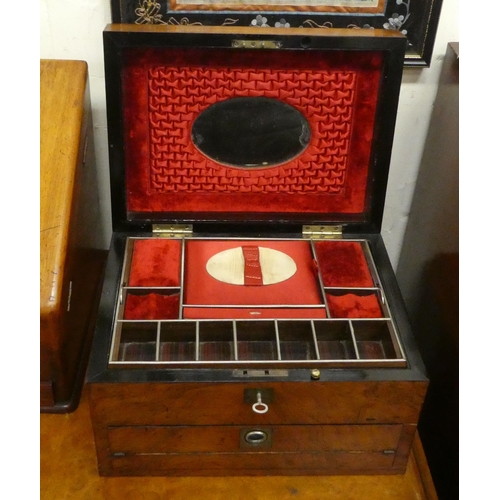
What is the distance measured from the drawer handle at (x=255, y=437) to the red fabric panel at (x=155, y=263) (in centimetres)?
34

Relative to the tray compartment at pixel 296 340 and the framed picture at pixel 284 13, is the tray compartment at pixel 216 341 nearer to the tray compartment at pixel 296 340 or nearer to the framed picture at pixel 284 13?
the tray compartment at pixel 296 340

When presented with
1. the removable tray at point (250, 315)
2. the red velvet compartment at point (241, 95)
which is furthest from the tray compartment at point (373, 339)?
the red velvet compartment at point (241, 95)

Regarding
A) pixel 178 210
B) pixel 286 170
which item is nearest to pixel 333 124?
pixel 286 170

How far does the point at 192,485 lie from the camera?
1145mm

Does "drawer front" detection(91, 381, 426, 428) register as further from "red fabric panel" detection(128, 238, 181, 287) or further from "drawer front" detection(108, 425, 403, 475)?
"red fabric panel" detection(128, 238, 181, 287)

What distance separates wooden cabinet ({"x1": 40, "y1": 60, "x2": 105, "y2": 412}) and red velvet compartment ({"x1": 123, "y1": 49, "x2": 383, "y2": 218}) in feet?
0.38

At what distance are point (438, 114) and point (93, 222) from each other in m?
0.85

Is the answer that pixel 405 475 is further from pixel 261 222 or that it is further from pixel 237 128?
pixel 237 128

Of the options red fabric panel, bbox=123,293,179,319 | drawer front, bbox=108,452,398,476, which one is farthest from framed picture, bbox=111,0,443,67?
drawer front, bbox=108,452,398,476

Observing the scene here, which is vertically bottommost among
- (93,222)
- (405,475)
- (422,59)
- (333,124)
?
(405,475)

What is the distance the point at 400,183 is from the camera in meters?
1.64

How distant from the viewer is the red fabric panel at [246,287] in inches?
50.1

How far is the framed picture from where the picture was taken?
4.24ft

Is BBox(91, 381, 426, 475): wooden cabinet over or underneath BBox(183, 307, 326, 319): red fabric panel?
underneath
